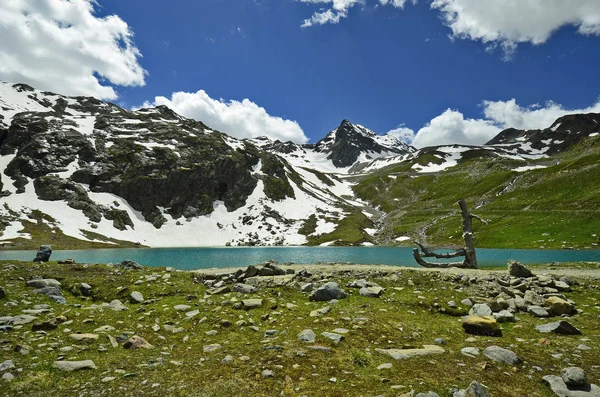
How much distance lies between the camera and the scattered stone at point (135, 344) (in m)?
9.42

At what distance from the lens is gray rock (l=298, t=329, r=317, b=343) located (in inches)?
384

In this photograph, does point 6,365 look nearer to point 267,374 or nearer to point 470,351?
point 267,374

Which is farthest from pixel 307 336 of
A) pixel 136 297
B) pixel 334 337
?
pixel 136 297

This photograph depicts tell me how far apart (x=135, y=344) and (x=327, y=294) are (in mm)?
8235

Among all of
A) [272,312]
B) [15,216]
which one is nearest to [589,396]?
[272,312]

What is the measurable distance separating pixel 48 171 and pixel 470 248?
212 m

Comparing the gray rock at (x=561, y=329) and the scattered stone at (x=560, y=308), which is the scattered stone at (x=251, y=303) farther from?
the scattered stone at (x=560, y=308)

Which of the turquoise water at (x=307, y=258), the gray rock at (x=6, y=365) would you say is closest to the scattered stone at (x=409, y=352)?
the gray rock at (x=6, y=365)

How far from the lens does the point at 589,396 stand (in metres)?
6.63

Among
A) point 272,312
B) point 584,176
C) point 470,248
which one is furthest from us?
point 584,176

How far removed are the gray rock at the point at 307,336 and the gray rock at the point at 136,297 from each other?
886 centimetres

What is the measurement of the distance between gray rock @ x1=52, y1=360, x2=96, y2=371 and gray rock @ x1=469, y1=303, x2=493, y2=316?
1314 centimetres

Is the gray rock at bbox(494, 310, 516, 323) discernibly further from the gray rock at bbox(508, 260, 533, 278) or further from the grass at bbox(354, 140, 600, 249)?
the grass at bbox(354, 140, 600, 249)

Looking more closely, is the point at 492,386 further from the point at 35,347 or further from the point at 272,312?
the point at 35,347
